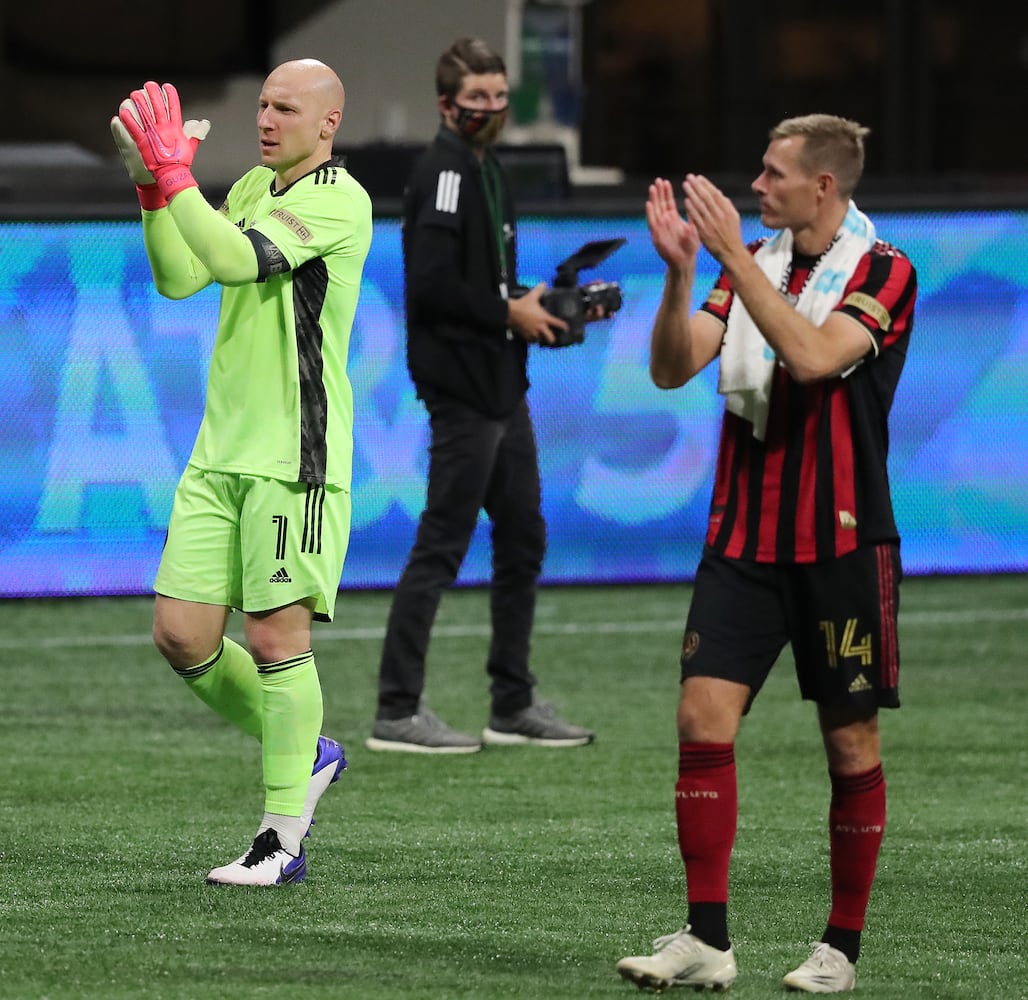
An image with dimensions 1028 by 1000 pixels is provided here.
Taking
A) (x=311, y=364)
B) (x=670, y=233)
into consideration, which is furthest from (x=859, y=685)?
(x=311, y=364)

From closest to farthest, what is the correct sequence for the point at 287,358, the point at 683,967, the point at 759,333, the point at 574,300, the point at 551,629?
the point at 683,967, the point at 759,333, the point at 287,358, the point at 574,300, the point at 551,629

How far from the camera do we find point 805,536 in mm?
4672

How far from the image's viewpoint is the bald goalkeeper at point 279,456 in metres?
5.50

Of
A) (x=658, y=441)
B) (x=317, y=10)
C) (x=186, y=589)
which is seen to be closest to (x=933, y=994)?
(x=186, y=589)

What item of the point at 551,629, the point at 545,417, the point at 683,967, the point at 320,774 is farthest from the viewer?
the point at 545,417

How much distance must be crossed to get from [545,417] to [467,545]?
113 inches

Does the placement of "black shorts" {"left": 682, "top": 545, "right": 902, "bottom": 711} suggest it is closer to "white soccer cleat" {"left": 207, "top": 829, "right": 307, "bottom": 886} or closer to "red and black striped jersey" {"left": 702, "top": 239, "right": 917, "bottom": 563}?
"red and black striped jersey" {"left": 702, "top": 239, "right": 917, "bottom": 563}

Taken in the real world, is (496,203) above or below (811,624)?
above

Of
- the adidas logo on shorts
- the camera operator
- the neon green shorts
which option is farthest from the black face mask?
the adidas logo on shorts

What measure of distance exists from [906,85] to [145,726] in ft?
67.6

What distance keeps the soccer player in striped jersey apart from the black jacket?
2.66 m

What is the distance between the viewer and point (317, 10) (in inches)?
769

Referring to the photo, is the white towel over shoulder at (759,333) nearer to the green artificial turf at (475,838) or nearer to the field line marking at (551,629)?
the green artificial turf at (475,838)

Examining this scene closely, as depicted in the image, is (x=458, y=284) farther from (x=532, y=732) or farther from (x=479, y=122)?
(x=532, y=732)
